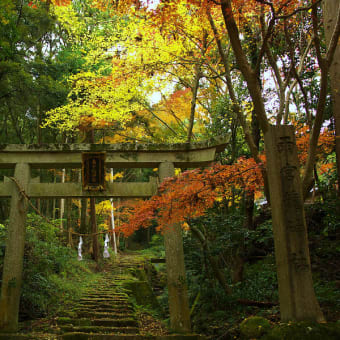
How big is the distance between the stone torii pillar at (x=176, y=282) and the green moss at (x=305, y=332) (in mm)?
2835

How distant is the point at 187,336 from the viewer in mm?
5781

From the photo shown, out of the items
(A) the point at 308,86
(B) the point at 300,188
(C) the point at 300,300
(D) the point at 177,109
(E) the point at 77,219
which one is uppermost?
(D) the point at 177,109

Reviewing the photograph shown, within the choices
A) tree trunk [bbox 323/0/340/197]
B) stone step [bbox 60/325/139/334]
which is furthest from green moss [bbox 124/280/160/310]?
tree trunk [bbox 323/0/340/197]

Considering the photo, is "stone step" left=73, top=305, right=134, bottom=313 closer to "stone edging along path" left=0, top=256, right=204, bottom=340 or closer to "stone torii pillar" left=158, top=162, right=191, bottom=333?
"stone edging along path" left=0, top=256, right=204, bottom=340

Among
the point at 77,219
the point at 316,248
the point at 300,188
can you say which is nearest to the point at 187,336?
the point at 300,188

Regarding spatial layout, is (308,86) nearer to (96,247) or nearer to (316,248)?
(316,248)

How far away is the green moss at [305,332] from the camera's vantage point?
3.63 m

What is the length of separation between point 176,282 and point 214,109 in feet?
17.9

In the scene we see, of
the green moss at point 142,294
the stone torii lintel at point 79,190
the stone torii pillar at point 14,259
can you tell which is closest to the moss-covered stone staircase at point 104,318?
the green moss at point 142,294

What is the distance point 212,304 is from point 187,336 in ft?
6.82

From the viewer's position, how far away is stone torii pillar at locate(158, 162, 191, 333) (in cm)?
635

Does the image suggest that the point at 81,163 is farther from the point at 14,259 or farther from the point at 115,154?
the point at 14,259

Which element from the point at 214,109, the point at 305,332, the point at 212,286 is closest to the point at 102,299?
the point at 212,286

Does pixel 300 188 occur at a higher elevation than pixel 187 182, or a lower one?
lower
